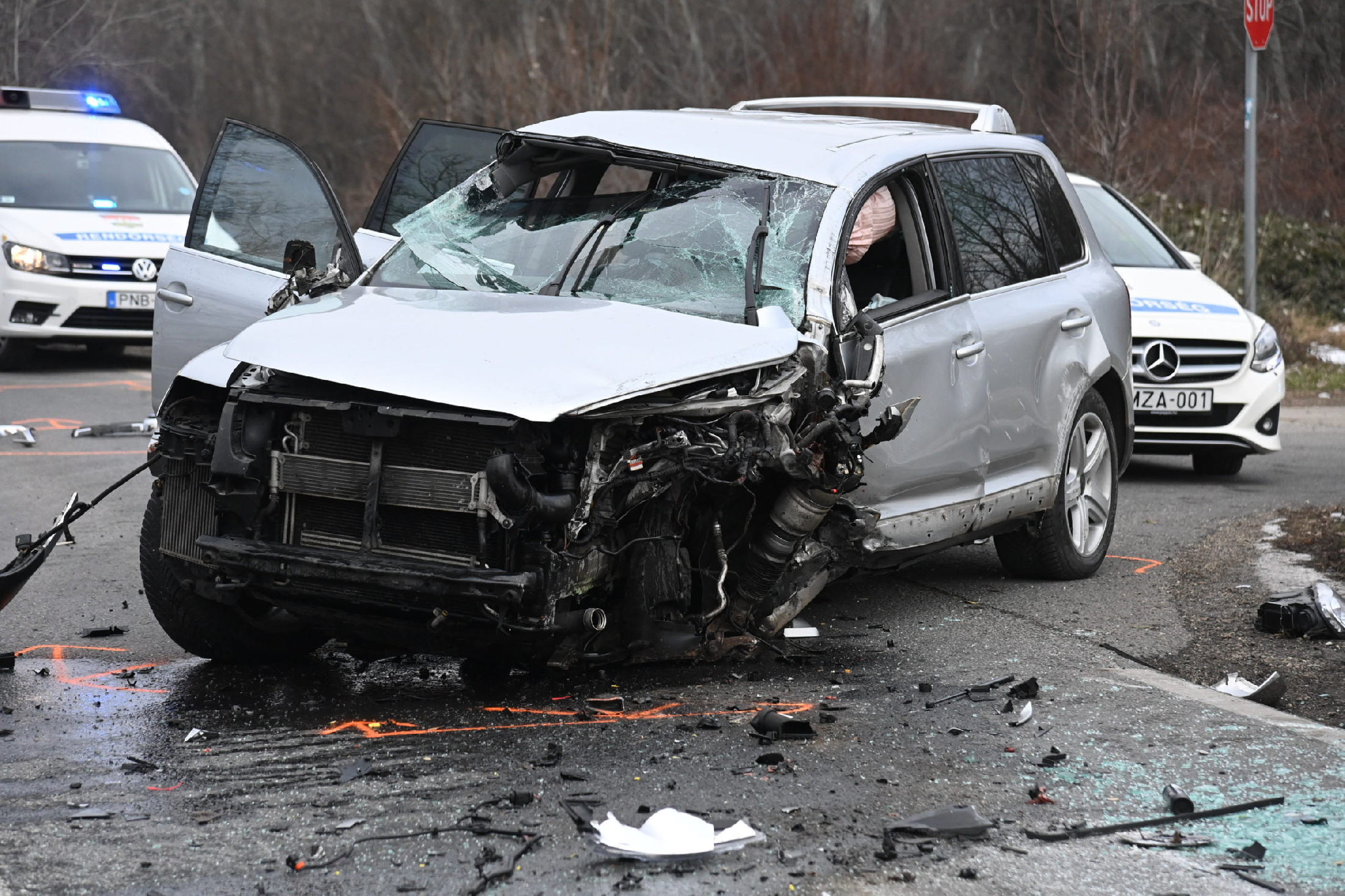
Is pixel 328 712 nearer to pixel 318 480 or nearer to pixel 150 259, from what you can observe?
pixel 318 480

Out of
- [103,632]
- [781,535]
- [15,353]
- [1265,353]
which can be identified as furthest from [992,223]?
[15,353]

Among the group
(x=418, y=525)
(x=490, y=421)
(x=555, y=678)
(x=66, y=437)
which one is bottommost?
(x=66, y=437)

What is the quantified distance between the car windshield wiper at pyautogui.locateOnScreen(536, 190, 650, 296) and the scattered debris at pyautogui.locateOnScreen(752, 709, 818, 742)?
5.43ft

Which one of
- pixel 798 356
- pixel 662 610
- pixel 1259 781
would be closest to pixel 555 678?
pixel 662 610

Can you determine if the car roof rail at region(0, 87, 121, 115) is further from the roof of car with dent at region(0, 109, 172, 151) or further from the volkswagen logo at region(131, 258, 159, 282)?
the volkswagen logo at region(131, 258, 159, 282)

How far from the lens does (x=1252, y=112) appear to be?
14.5m

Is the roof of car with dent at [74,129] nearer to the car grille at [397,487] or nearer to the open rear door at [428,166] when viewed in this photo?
the open rear door at [428,166]

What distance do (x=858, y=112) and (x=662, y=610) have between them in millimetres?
12821

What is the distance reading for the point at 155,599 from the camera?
5148 mm

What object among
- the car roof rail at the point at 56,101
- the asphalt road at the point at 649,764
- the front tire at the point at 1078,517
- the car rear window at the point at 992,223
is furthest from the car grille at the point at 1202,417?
the car roof rail at the point at 56,101

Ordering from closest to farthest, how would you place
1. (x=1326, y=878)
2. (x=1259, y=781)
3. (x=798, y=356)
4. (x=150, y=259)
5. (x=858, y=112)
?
(x=1326, y=878) → (x=1259, y=781) → (x=798, y=356) → (x=150, y=259) → (x=858, y=112)

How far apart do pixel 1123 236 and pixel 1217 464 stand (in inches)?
66.6

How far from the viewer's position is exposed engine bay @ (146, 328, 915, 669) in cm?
436

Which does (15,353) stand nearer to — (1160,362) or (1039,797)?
(1160,362)
